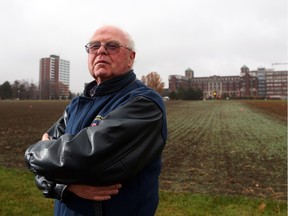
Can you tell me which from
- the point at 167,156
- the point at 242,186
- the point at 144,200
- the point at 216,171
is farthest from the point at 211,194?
the point at 144,200

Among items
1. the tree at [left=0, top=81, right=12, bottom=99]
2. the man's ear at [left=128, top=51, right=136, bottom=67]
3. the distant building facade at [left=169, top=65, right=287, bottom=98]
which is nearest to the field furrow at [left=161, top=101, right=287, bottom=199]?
the man's ear at [left=128, top=51, right=136, bottom=67]

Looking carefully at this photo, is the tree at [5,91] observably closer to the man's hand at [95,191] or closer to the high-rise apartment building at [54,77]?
the high-rise apartment building at [54,77]

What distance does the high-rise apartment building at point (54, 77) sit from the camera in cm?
13838

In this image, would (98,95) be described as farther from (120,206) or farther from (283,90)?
(283,90)

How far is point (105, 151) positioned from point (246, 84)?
593 ft

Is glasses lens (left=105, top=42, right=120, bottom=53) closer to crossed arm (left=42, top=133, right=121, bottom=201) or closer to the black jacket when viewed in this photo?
the black jacket

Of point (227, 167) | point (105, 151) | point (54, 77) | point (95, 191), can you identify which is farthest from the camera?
point (54, 77)

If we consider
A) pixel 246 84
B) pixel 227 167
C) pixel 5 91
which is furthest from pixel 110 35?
pixel 246 84

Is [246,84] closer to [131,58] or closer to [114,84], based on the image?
[131,58]

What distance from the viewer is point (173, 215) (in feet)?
16.2

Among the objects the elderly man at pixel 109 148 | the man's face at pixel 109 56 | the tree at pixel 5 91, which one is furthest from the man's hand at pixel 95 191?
the tree at pixel 5 91

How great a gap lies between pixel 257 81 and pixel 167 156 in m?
177

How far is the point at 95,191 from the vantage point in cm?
183

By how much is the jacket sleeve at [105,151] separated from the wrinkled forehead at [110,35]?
67cm
